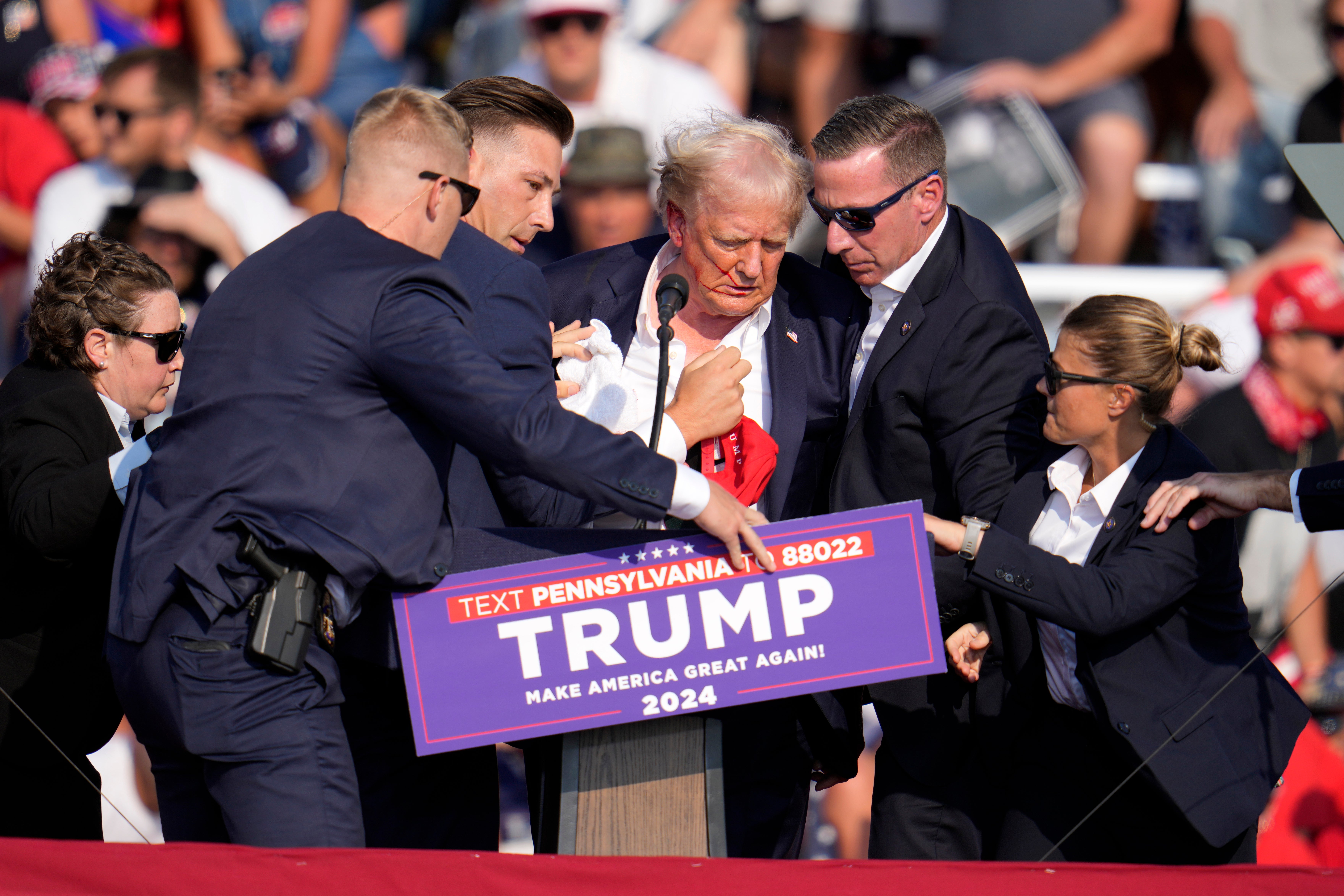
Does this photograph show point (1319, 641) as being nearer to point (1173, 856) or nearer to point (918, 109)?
point (1173, 856)

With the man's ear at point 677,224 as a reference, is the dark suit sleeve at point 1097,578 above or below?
below

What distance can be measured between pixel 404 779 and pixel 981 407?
143cm

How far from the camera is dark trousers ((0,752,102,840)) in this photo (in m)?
2.67

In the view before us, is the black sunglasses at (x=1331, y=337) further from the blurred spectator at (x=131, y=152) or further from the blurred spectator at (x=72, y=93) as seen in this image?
the blurred spectator at (x=72, y=93)

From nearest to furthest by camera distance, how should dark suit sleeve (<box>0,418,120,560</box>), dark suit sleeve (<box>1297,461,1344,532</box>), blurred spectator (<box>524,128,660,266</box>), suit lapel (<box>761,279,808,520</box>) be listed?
dark suit sleeve (<box>1297,461,1344,532</box>) < dark suit sleeve (<box>0,418,120,560</box>) < suit lapel (<box>761,279,808,520</box>) < blurred spectator (<box>524,128,660,266</box>)

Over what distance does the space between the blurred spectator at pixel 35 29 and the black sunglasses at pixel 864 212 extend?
4.35m

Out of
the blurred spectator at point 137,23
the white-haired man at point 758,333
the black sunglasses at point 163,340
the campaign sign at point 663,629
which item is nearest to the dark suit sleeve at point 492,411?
the campaign sign at point 663,629

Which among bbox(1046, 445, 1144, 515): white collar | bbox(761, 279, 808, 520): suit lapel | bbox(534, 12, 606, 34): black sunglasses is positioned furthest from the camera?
bbox(534, 12, 606, 34): black sunglasses

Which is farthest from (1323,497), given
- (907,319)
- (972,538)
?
(907,319)

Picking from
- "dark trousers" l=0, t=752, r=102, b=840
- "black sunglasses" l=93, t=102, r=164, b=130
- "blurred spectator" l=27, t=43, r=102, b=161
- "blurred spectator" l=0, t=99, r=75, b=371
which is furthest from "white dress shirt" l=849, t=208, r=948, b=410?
"blurred spectator" l=0, t=99, r=75, b=371

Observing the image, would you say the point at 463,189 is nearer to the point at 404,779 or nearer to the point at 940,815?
the point at 404,779

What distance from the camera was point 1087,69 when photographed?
18.7 feet

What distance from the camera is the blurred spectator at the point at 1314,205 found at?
5680 mm

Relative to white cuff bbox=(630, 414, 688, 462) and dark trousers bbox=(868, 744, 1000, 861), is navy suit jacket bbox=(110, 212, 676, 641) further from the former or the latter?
dark trousers bbox=(868, 744, 1000, 861)
